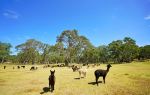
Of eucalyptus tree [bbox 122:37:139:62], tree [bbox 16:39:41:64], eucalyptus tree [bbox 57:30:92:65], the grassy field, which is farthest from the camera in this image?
tree [bbox 16:39:41:64]

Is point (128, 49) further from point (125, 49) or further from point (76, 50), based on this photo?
point (76, 50)

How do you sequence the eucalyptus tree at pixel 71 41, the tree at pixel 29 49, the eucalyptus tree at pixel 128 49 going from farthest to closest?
the tree at pixel 29 49 → the eucalyptus tree at pixel 128 49 → the eucalyptus tree at pixel 71 41

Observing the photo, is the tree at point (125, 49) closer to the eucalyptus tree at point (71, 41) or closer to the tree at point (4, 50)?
the eucalyptus tree at point (71, 41)

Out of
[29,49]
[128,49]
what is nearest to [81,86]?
[128,49]

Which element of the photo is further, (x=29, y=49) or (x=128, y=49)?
(x=29, y=49)

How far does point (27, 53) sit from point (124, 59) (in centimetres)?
6585

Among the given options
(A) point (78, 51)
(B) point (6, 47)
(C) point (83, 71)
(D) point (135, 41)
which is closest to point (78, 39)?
(A) point (78, 51)

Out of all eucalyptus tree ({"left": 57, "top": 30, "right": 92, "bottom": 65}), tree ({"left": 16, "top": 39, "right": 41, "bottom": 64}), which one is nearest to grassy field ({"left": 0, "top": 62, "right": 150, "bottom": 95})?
eucalyptus tree ({"left": 57, "top": 30, "right": 92, "bottom": 65})

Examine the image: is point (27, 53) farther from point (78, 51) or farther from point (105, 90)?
point (105, 90)

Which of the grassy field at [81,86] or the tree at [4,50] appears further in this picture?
the tree at [4,50]

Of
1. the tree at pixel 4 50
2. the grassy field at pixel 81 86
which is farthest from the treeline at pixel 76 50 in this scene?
the grassy field at pixel 81 86

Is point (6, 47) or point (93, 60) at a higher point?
point (6, 47)

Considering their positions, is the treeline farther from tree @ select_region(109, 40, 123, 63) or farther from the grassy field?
the grassy field

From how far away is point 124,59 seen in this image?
121 meters
